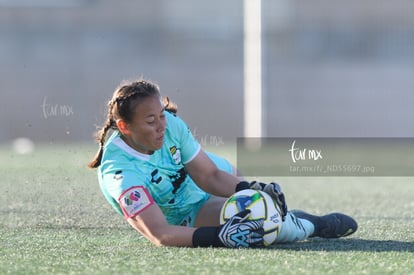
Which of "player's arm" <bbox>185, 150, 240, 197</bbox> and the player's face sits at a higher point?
the player's face

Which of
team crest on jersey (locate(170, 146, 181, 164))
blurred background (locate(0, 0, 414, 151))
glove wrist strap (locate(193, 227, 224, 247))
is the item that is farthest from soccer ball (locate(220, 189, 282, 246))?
blurred background (locate(0, 0, 414, 151))

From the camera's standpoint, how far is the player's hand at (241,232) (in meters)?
4.18

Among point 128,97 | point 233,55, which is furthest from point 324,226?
point 233,55

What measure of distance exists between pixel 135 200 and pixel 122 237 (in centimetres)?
71

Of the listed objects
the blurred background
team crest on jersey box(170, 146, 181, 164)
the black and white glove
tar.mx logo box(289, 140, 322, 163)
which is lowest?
tar.mx logo box(289, 140, 322, 163)

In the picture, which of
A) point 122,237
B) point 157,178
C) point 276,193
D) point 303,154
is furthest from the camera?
point 303,154

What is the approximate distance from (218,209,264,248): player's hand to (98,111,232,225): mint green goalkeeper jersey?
405 mm

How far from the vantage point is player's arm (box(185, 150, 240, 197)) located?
473 centimetres

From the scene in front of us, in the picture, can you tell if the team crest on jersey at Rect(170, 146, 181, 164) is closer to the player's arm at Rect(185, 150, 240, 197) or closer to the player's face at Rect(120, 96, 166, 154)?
the player's arm at Rect(185, 150, 240, 197)

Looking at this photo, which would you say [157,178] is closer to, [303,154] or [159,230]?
[159,230]

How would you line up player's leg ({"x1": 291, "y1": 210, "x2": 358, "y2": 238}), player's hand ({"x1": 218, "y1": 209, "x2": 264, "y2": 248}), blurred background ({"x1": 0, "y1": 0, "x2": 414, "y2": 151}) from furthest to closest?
blurred background ({"x1": 0, "y1": 0, "x2": 414, "y2": 151}) < player's leg ({"x1": 291, "y1": 210, "x2": 358, "y2": 238}) < player's hand ({"x1": 218, "y1": 209, "x2": 264, "y2": 248})

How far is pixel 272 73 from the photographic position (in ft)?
47.9

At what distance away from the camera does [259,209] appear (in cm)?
431

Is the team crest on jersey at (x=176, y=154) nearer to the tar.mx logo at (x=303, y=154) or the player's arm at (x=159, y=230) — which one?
the player's arm at (x=159, y=230)
